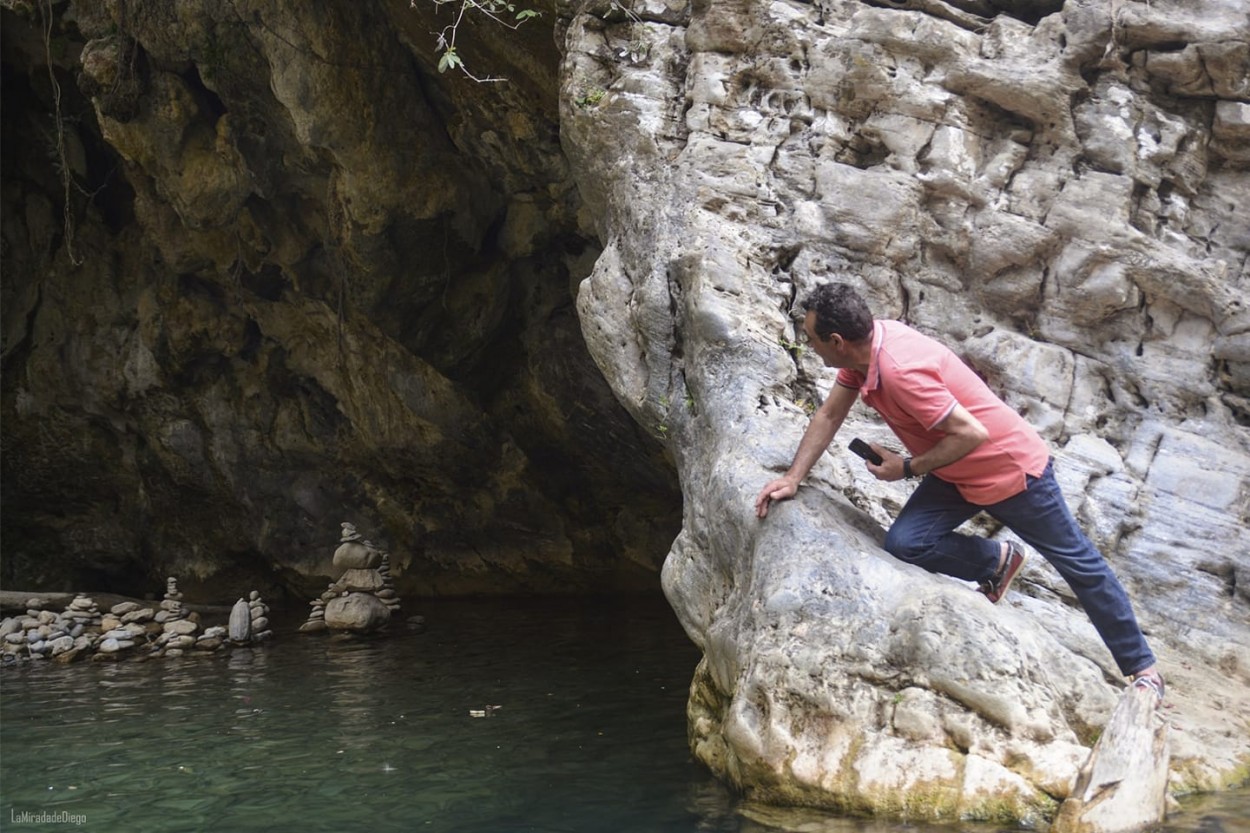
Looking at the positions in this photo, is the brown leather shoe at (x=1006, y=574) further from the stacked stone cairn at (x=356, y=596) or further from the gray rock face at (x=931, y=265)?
the stacked stone cairn at (x=356, y=596)

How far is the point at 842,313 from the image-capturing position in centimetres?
429

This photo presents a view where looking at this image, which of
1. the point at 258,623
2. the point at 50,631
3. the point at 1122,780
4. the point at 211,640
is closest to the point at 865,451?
the point at 1122,780

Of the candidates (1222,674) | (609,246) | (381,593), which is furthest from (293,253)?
(1222,674)

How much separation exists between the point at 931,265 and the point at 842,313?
218 centimetres

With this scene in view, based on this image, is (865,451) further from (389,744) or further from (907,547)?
(389,744)

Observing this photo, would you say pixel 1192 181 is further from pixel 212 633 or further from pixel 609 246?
pixel 212 633

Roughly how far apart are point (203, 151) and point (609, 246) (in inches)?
264

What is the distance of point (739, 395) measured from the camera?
5.52 m

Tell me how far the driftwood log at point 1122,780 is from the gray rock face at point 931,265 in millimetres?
738

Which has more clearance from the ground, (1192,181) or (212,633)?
(1192,181)

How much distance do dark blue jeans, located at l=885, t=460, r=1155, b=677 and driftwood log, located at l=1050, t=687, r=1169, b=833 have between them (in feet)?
1.86

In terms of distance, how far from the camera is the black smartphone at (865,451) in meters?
4.66

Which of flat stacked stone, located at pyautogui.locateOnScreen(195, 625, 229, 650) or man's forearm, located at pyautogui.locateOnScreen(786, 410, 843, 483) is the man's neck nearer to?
man's forearm, located at pyautogui.locateOnScreen(786, 410, 843, 483)

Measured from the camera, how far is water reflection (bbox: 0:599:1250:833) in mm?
4594
